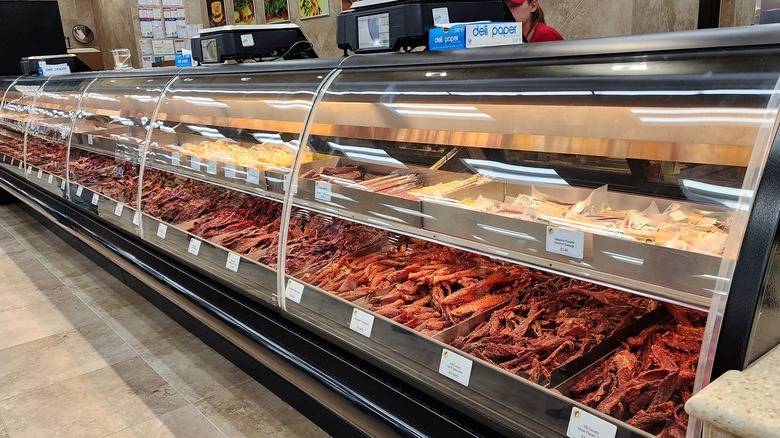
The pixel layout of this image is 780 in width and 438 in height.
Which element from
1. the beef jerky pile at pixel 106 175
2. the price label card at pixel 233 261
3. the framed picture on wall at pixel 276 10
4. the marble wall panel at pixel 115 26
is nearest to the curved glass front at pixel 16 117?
the beef jerky pile at pixel 106 175

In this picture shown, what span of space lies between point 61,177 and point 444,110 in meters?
3.92

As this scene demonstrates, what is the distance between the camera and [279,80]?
2.79m

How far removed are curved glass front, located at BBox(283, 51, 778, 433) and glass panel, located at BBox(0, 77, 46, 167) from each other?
467 centimetres

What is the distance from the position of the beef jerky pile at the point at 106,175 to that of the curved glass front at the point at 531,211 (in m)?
1.97

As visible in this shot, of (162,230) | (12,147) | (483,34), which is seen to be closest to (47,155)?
(12,147)

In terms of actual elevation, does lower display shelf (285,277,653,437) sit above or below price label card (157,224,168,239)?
above

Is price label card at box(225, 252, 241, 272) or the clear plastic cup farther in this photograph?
the clear plastic cup

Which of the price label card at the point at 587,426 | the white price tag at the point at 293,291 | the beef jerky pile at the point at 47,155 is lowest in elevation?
the beef jerky pile at the point at 47,155

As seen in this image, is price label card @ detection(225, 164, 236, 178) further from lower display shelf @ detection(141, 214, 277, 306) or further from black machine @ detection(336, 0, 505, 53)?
black machine @ detection(336, 0, 505, 53)

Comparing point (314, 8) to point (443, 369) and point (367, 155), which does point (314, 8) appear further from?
point (443, 369)

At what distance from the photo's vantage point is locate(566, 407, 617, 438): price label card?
1.31 metres

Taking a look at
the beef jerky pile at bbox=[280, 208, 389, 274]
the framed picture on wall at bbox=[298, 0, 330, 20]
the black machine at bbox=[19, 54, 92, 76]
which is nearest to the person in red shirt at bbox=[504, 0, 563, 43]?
the beef jerky pile at bbox=[280, 208, 389, 274]

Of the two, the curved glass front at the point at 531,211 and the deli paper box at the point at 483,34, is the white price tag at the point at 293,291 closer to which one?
the curved glass front at the point at 531,211

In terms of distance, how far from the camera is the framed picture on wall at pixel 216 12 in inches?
342
